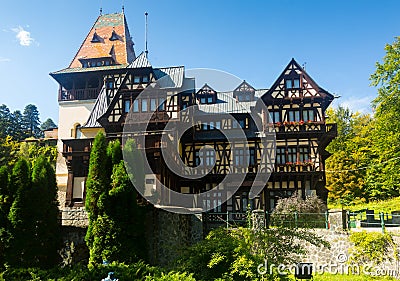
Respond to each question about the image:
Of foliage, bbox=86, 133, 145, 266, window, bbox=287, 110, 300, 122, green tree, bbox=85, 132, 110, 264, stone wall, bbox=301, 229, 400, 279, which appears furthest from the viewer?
window, bbox=287, 110, 300, 122

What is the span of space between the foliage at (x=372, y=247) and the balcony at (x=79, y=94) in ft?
62.3

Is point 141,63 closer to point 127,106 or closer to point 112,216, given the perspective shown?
point 127,106

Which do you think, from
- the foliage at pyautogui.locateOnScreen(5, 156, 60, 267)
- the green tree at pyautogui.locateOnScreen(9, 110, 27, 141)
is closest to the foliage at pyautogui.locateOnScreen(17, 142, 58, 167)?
the green tree at pyautogui.locateOnScreen(9, 110, 27, 141)

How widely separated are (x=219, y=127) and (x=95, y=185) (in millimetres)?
11628

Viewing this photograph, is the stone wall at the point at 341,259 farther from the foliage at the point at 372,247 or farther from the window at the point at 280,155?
the window at the point at 280,155

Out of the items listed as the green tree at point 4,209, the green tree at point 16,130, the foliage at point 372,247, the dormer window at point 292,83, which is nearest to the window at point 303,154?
the dormer window at point 292,83

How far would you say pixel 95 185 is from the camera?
522 inches

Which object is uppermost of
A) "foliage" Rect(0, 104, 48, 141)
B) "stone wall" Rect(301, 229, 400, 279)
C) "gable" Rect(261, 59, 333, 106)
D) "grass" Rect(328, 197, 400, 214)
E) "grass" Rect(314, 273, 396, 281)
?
"foliage" Rect(0, 104, 48, 141)

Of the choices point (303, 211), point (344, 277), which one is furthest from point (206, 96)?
point (344, 277)

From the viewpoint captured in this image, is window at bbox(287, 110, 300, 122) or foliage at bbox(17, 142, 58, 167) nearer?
window at bbox(287, 110, 300, 122)

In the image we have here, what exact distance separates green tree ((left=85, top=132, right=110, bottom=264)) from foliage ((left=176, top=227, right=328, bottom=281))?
431 centimetres

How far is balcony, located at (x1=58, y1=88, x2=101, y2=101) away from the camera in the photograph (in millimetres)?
25703

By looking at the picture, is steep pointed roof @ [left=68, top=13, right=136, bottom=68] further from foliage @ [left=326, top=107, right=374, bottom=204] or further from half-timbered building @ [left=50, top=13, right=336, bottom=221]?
foliage @ [left=326, top=107, right=374, bottom=204]

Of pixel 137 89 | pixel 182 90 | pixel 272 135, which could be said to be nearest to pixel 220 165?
pixel 272 135
